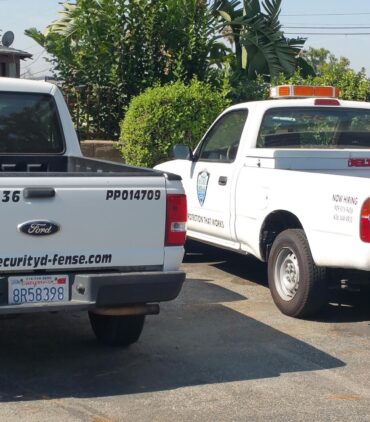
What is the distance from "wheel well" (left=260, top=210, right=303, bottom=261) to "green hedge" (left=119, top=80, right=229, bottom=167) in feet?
18.7

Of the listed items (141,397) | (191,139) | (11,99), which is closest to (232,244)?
(11,99)

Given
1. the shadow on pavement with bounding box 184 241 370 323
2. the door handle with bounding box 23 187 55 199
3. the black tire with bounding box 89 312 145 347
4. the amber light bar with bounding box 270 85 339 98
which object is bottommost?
the shadow on pavement with bounding box 184 241 370 323

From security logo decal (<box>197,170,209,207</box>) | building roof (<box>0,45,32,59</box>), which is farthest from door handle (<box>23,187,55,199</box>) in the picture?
building roof (<box>0,45,32,59</box>)

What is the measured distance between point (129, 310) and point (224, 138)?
3703mm

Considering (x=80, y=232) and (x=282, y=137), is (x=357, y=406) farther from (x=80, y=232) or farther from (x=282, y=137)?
(x=282, y=137)

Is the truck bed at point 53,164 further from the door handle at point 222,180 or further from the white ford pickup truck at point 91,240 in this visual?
the door handle at point 222,180

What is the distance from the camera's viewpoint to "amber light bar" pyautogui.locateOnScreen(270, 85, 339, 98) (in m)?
9.02

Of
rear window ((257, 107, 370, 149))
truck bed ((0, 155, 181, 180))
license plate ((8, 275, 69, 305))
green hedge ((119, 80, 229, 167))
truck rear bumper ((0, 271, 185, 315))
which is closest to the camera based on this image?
license plate ((8, 275, 69, 305))

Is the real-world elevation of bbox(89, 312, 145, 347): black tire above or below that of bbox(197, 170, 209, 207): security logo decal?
below

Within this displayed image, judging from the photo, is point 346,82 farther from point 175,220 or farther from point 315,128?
point 175,220

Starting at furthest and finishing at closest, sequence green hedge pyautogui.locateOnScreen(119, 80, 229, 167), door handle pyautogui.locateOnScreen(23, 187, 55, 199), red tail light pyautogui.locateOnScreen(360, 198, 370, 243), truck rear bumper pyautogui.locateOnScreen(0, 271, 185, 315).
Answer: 1. green hedge pyautogui.locateOnScreen(119, 80, 229, 167)
2. red tail light pyautogui.locateOnScreen(360, 198, 370, 243)
3. truck rear bumper pyautogui.locateOnScreen(0, 271, 185, 315)
4. door handle pyautogui.locateOnScreen(23, 187, 55, 199)

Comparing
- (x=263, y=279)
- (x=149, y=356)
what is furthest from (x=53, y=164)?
(x=263, y=279)

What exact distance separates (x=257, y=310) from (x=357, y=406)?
250 cm

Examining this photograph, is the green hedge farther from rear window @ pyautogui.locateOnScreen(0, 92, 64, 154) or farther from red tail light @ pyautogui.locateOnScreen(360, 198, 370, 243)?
red tail light @ pyautogui.locateOnScreen(360, 198, 370, 243)
